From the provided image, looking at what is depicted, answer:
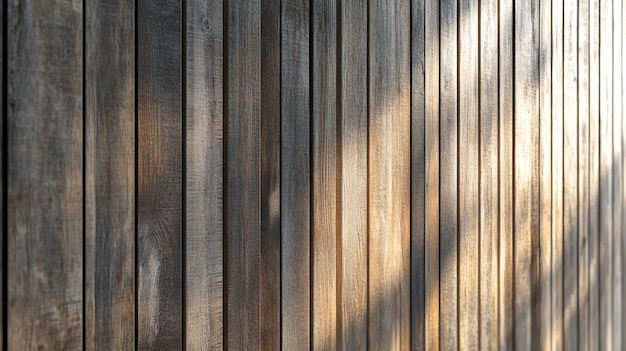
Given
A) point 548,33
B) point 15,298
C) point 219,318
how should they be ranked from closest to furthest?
1. point 15,298
2. point 219,318
3. point 548,33

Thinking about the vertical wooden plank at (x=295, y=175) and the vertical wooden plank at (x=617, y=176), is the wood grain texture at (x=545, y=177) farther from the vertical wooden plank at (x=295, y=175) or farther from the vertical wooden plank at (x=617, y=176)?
the vertical wooden plank at (x=295, y=175)

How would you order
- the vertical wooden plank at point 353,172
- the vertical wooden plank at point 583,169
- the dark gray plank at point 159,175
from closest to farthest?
the dark gray plank at point 159,175 → the vertical wooden plank at point 353,172 → the vertical wooden plank at point 583,169

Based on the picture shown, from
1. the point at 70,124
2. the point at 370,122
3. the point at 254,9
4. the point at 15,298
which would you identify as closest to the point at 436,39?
the point at 370,122

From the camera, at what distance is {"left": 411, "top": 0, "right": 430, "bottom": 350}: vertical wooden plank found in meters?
1.58

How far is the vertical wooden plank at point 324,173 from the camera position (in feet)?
4.32

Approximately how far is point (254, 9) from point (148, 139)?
0.32 metres

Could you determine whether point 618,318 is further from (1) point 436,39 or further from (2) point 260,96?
(2) point 260,96

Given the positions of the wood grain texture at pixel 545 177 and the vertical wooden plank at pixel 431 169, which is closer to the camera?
the vertical wooden plank at pixel 431 169

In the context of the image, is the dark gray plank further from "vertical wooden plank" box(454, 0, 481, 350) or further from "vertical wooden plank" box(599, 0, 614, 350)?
"vertical wooden plank" box(599, 0, 614, 350)

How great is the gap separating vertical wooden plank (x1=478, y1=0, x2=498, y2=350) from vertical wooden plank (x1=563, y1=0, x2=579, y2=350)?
53 cm

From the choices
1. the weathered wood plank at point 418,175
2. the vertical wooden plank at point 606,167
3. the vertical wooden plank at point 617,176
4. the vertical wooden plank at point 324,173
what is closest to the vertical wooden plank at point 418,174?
the weathered wood plank at point 418,175

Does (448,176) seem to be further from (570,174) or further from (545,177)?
(570,174)

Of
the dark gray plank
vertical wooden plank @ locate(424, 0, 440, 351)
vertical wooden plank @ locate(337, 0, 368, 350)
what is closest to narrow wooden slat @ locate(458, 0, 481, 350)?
vertical wooden plank @ locate(424, 0, 440, 351)

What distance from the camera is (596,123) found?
8.38 feet
